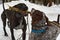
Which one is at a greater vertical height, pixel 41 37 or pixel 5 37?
pixel 41 37

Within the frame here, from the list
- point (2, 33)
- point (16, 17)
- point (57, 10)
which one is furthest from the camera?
Result: point (57, 10)

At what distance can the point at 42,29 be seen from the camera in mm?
1084

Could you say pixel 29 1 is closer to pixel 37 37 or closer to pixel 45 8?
pixel 45 8

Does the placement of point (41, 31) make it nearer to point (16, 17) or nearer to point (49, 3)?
point (16, 17)

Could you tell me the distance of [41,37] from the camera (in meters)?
1.08

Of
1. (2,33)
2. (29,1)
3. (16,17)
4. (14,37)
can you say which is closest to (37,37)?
(16,17)

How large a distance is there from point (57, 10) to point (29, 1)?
56 centimetres

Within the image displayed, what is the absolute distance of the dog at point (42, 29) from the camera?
1.08 meters

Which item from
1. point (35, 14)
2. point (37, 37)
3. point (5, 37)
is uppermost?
point (35, 14)

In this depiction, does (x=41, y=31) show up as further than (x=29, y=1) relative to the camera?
No

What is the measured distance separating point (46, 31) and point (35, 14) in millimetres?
104

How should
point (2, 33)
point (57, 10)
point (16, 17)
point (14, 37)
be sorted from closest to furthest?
point (16, 17) → point (14, 37) → point (2, 33) → point (57, 10)

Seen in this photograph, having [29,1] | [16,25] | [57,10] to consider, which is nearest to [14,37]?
[16,25]

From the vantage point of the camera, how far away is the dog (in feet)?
3.54
